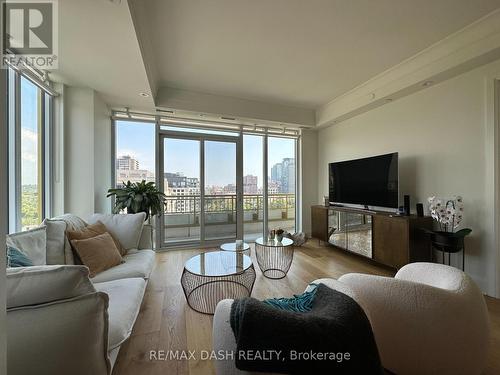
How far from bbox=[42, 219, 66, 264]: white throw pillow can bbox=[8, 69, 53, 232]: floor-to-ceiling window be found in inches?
23.8

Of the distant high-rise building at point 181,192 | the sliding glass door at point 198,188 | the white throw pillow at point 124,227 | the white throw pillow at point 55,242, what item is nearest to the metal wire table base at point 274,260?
the white throw pillow at point 124,227

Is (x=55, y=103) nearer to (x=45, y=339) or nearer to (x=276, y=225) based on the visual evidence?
(x=45, y=339)

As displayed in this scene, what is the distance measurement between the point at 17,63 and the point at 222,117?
2.46m

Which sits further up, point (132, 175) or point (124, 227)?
point (132, 175)

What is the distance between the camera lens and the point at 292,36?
7.07 ft

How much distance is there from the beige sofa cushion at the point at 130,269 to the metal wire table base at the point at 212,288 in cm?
35

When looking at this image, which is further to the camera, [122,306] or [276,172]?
[276,172]

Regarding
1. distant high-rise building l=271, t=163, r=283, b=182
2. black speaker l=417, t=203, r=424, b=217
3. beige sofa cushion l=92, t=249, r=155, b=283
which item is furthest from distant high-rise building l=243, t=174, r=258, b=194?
black speaker l=417, t=203, r=424, b=217

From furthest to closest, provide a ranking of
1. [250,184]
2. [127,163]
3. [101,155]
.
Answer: [250,184] < [127,163] < [101,155]

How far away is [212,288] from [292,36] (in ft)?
8.66

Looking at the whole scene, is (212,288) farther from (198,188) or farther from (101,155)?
(101,155)

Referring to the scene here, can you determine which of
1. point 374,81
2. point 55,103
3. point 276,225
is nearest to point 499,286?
point 374,81

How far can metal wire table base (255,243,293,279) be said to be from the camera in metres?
2.68

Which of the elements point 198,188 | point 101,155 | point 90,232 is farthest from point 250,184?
point 90,232
